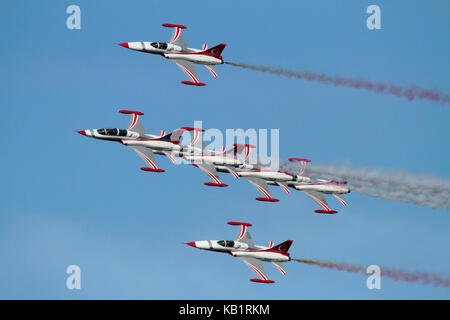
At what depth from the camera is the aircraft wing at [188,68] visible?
167750 millimetres

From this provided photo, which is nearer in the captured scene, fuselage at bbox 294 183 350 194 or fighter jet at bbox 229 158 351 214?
fighter jet at bbox 229 158 351 214

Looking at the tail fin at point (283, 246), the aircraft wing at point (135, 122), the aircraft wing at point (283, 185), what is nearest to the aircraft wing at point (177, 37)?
the aircraft wing at point (135, 122)

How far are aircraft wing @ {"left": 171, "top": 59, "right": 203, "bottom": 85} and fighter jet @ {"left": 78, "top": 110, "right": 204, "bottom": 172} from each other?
7379 millimetres

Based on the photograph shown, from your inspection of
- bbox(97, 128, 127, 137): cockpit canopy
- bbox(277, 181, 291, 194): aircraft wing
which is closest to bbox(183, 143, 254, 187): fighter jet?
bbox(277, 181, 291, 194): aircraft wing

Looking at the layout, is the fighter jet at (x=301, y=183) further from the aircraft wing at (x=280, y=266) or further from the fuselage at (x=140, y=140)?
the aircraft wing at (x=280, y=266)

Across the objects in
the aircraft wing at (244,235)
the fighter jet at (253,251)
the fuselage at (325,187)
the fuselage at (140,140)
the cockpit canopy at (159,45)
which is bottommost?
the fighter jet at (253,251)

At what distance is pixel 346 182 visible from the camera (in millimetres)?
165250


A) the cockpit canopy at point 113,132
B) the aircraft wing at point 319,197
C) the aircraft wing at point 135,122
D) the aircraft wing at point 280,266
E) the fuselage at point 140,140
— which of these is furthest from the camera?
the aircraft wing at point 319,197

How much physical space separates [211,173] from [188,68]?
1430 cm

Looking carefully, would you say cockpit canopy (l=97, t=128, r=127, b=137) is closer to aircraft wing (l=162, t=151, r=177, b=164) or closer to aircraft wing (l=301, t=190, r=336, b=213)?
aircraft wing (l=162, t=151, r=177, b=164)

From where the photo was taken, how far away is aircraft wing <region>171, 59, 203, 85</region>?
550ft

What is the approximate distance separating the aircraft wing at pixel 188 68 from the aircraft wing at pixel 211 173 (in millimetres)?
11114
